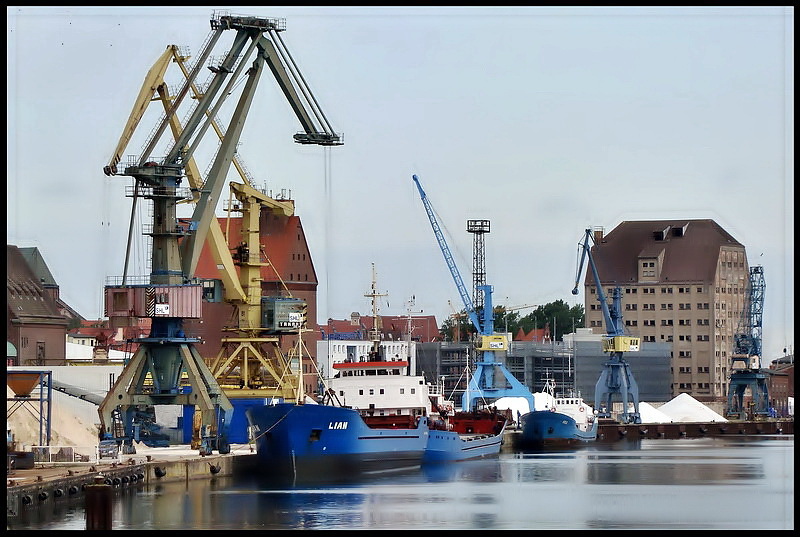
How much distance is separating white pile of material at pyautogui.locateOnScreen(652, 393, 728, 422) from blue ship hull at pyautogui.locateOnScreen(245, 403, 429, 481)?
68.4 meters

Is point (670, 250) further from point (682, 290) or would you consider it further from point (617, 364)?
point (617, 364)

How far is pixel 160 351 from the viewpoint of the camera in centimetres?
6391

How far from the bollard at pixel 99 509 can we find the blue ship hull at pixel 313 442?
67.4 feet

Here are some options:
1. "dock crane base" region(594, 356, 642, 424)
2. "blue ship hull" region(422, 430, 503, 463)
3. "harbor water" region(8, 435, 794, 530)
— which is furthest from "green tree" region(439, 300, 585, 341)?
"harbor water" region(8, 435, 794, 530)

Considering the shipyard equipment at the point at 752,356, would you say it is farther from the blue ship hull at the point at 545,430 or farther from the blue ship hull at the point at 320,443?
the blue ship hull at the point at 320,443

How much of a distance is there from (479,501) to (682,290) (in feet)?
374

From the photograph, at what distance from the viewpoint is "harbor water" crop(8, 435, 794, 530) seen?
45438 mm

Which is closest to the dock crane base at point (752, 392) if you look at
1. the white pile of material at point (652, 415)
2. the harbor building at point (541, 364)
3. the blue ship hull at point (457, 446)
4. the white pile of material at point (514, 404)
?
the white pile of material at point (652, 415)

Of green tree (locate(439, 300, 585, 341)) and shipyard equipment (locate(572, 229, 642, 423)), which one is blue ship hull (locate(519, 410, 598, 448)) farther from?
green tree (locate(439, 300, 585, 341))

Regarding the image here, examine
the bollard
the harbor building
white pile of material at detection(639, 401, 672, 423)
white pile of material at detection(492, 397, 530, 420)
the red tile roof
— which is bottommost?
the bollard

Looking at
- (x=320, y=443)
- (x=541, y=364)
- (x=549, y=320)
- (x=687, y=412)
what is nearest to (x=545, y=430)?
(x=320, y=443)

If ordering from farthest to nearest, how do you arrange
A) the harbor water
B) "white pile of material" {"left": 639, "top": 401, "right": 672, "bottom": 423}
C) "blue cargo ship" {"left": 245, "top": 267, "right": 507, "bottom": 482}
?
"white pile of material" {"left": 639, "top": 401, "right": 672, "bottom": 423}
"blue cargo ship" {"left": 245, "top": 267, "right": 507, "bottom": 482}
the harbor water

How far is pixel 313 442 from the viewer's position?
205 ft

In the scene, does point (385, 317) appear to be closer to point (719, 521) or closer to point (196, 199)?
point (196, 199)
